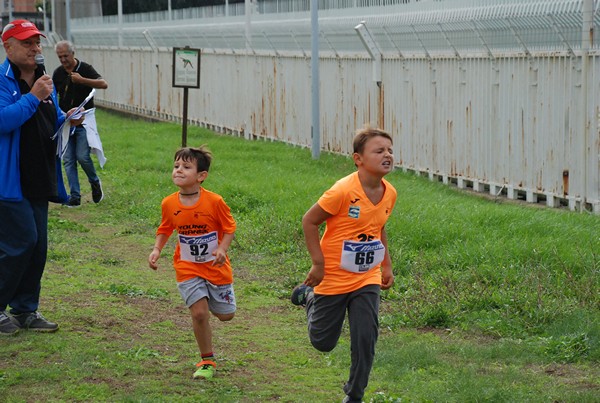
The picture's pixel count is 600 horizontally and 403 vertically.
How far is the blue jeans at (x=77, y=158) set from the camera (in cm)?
1366

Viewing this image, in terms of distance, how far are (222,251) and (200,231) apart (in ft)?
0.66

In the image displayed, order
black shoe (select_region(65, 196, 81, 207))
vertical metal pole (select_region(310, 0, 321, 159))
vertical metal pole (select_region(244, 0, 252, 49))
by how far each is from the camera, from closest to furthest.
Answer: black shoe (select_region(65, 196, 81, 207))
vertical metal pole (select_region(310, 0, 321, 159))
vertical metal pole (select_region(244, 0, 252, 49))

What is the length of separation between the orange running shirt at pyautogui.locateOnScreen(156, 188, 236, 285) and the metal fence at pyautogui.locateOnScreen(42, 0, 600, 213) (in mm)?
6424

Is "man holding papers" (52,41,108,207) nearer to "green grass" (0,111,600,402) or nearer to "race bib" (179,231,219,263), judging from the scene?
"green grass" (0,111,600,402)

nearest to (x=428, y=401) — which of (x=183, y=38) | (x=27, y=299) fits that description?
(x=27, y=299)

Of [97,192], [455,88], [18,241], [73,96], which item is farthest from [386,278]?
[455,88]

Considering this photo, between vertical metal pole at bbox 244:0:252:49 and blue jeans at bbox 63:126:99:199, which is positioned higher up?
vertical metal pole at bbox 244:0:252:49

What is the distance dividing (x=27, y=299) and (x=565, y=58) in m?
7.20

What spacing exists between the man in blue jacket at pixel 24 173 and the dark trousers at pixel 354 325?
7.52 ft

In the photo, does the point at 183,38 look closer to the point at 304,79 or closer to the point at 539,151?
the point at 304,79

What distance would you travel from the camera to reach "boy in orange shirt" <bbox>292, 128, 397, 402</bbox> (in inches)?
227

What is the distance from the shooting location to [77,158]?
44.8 ft

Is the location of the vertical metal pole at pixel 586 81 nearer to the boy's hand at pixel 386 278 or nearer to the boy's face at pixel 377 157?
the boy's hand at pixel 386 278

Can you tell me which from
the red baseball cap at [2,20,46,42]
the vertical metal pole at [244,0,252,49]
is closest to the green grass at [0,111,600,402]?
the red baseball cap at [2,20,46,42]
